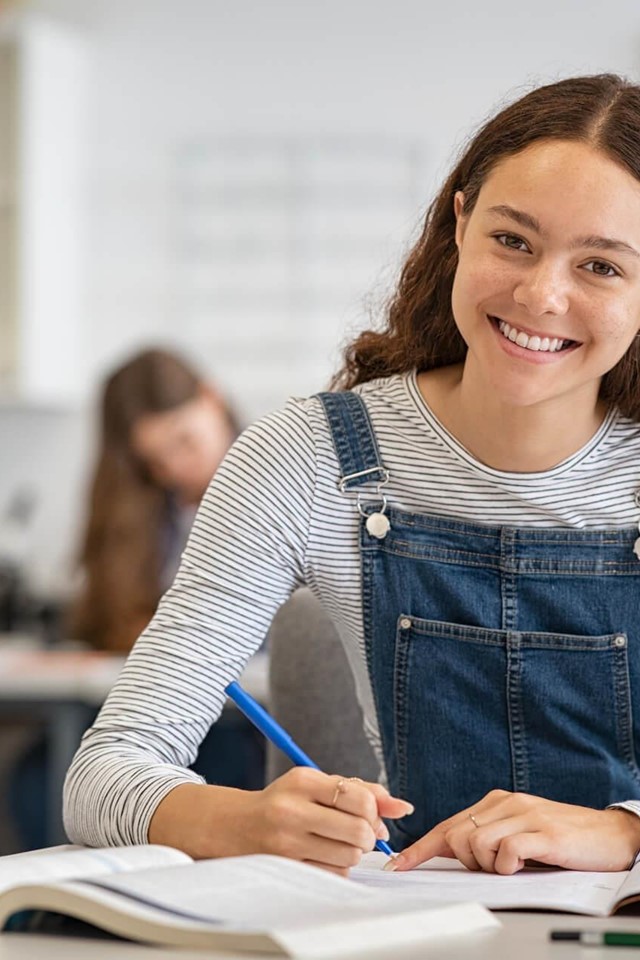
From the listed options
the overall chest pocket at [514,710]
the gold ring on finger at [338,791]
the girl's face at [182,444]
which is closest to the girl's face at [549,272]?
the overall chest pocket at [514,710]

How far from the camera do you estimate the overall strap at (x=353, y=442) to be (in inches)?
53.9

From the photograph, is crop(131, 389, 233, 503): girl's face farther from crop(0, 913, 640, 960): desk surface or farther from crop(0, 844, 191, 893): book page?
crop(0, 913, 640, 960): desk surface

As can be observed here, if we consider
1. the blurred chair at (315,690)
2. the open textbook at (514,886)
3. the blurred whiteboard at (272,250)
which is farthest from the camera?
the blurred whiteboard at (272,250)

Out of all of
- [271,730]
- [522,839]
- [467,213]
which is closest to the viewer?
[522,839]

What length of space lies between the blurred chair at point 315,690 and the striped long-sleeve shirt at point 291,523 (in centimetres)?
8

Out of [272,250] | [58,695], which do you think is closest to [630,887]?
[58,695]

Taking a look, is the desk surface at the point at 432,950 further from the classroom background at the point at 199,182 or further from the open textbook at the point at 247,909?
the classroom background at the point at 199,182

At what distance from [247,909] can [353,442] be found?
67 centimetres

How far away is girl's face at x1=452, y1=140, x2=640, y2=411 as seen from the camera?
121 centimetres

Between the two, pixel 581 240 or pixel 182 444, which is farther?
pixel 182 444

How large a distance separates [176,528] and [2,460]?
1460 millimetres

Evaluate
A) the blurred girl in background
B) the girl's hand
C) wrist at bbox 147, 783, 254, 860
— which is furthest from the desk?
the girl's hand

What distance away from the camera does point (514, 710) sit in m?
1.33

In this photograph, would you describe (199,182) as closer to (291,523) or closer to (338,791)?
(291,523)
